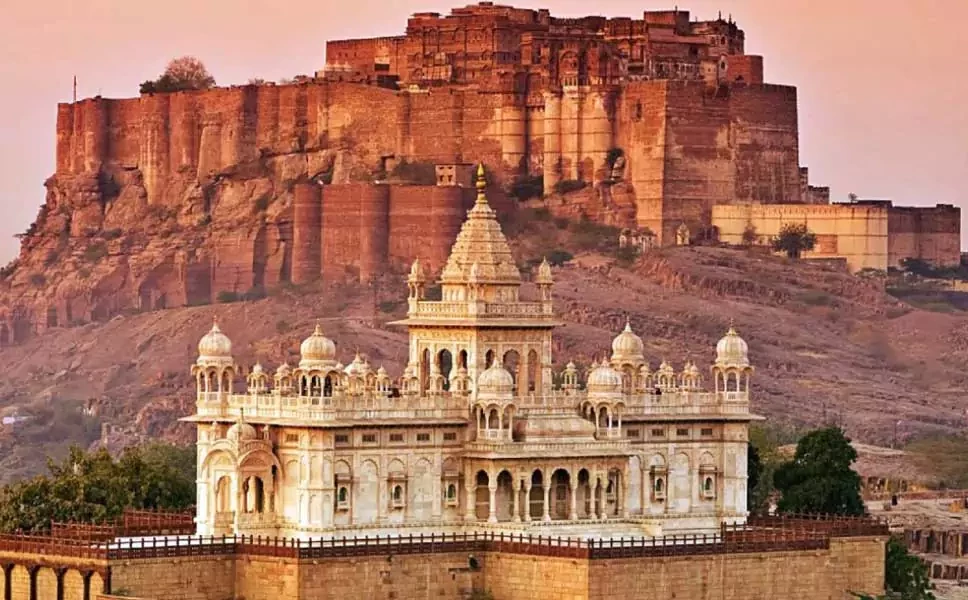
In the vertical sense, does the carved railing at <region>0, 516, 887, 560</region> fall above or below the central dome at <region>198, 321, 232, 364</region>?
below

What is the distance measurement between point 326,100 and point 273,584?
77.9m

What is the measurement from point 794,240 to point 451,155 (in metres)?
12.2

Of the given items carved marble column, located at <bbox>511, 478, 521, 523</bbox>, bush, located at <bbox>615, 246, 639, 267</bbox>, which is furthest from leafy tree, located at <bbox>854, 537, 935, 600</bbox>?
bush, located at <bbox>615, 246, 639, 267</bbox>

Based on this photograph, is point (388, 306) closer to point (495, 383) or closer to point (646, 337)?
point (646, 337)

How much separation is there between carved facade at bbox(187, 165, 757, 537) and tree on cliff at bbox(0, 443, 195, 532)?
5.63m

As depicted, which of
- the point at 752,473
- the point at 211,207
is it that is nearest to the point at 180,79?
the point at 211,207

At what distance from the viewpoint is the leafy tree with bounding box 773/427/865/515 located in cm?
11175

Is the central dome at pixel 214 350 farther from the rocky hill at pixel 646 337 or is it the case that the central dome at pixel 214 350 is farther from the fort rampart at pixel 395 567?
the rocky hill at pixel 646 337

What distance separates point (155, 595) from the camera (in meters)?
96.2

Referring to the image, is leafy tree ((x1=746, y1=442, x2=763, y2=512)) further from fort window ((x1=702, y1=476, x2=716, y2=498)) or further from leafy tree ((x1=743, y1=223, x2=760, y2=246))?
leafy tree ((x1=743, y1=223, x2=760, y2=246))

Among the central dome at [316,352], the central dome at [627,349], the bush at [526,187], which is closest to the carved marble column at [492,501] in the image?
the central dome at [316,352]

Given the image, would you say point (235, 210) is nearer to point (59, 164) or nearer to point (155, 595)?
point (59, 164)

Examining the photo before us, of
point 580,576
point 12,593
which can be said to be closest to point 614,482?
point 580,576

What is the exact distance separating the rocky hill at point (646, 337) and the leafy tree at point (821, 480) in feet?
121
